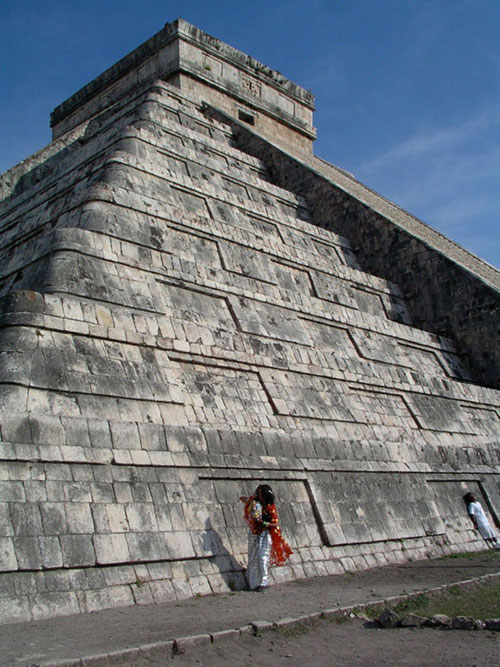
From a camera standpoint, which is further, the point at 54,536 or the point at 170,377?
the point at 170,377

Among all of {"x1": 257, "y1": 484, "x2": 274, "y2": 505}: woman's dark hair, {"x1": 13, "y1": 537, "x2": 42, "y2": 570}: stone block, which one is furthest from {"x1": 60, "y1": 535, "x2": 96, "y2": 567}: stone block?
{"x1": 257, "y1": 484, "x2": 274, "y2": 505}: woman's dark hair

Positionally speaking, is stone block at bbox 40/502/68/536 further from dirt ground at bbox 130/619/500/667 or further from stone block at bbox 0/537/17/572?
dirt ground at bbox 130/619/500/667

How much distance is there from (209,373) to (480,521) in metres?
4.90

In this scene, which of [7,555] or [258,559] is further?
[258,559]

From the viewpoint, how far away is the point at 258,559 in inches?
261

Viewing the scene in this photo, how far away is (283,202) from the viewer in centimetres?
1619

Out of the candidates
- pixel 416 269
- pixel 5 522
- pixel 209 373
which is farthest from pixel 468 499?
pixel 5 522

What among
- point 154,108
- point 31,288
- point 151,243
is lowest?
point 31,288

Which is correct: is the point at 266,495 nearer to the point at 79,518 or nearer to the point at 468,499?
the point at 79,518

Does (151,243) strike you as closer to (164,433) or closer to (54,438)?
(164,433)

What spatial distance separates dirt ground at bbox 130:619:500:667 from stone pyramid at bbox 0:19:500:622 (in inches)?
54.9

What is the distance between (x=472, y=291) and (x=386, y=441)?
5.57m

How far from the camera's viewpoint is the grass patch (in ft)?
19.3

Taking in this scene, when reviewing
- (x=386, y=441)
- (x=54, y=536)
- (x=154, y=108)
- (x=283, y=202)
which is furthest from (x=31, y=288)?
(x=283, y=202)
